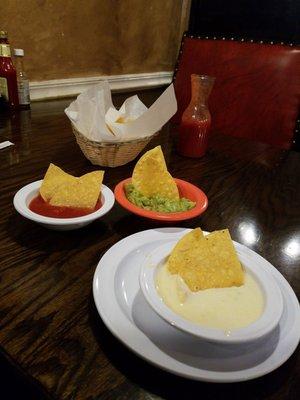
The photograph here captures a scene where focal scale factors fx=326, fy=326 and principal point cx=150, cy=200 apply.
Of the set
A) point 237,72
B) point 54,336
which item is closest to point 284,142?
point 237,72

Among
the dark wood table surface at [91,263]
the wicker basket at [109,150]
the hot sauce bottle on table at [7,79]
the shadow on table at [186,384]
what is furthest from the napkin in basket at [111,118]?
the hot sauce bottle on table at [7,79]

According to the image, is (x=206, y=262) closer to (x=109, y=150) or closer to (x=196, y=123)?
(x=109, y=150)

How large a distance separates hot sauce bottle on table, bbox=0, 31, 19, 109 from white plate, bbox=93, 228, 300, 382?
161 cm

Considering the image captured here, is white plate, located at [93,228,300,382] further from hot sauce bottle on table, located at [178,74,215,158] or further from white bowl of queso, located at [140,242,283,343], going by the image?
hot sauce bottle on table, located at [178,74,215,158]

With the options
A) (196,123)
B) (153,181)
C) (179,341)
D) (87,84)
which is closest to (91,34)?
(87,84)

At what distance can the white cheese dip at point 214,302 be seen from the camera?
19.4 inches

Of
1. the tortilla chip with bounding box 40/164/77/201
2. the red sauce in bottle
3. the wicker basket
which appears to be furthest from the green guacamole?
the red sauce in bottle

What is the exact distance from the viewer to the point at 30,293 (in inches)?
23.3

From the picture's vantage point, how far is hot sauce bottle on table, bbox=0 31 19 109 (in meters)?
1.80

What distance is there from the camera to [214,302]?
53 centimetres

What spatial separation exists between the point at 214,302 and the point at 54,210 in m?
0.44

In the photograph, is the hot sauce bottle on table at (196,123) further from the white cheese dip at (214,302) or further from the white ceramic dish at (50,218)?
the white cheese dip at (214,302)

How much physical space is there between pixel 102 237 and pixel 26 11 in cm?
201

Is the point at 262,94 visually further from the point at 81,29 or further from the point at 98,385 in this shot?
the point at 98,385
